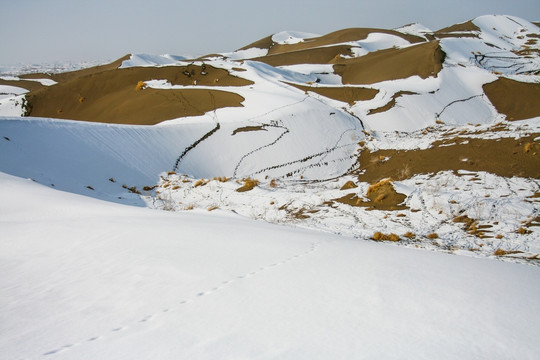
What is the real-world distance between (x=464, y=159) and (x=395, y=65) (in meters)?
13.9

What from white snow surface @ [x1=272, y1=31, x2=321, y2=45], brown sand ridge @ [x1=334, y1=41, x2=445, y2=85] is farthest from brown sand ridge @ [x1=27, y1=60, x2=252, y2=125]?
white snow surface @ [x1=272, y1=31, x2=321, y2=45]

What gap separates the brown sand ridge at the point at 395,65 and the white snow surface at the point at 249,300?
695 inches

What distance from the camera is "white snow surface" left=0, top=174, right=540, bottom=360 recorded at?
4.51 feet

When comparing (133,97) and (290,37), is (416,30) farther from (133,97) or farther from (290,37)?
(133,97)

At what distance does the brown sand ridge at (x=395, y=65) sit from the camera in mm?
17878

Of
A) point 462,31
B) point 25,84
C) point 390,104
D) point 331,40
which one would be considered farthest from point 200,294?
point 462,31

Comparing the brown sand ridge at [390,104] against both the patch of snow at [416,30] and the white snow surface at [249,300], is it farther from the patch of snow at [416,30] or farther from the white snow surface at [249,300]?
the patch of snow at [416,30]

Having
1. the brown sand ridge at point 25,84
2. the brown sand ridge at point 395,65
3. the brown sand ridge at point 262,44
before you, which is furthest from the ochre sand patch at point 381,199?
the brown sand ridge at point 262,44

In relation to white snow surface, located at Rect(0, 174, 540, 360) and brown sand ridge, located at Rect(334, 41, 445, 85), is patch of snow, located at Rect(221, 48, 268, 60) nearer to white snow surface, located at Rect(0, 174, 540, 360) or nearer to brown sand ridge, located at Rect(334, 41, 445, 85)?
brown sand ridge, located at Rect(334, 41, 445, 85)

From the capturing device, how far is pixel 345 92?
15695 millimetres

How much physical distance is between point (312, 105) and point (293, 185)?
570cm

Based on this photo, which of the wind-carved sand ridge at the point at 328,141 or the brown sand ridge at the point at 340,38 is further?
the brown sand ridge at the point at 340,38

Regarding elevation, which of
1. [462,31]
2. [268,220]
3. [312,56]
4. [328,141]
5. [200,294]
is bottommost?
[268,220]

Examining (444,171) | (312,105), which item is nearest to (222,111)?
(312,105)
